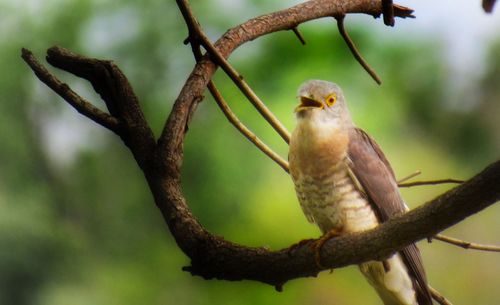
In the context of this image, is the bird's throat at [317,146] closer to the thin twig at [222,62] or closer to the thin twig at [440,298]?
the thin twig at [222,62]

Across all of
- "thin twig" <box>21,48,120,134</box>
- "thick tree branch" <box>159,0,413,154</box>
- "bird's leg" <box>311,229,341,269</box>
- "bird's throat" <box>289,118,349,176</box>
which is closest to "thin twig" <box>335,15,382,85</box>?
"thick tree branch" <box>159,0,413,154</box>

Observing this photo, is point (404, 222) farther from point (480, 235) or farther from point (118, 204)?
point (118, 204)

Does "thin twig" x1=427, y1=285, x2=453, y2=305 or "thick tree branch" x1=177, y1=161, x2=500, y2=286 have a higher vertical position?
"thick tree branch" x1=177, y1=161, x2=500, y2=286

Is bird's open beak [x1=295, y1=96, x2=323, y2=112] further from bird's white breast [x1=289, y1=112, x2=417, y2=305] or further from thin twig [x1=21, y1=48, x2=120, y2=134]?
thin twig [x1=21, y1=48, x2=120, y2=134]

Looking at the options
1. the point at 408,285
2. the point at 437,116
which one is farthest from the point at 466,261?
the point at 408,285

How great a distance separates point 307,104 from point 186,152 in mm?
1140

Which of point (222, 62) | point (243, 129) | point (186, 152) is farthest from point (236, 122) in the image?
point (186, 152)

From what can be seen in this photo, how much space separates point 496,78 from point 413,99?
30 centimetres

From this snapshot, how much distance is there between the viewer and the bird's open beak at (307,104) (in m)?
1.46

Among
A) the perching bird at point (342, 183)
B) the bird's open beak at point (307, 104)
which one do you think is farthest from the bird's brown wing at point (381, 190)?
the bird's open beak at point (307, 104)

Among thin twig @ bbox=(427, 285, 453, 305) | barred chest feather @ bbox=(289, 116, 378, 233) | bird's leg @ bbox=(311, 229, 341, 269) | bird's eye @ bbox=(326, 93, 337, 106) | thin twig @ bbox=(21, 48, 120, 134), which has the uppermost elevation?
thin twig @ bbox=(21, 48, 120, 134)

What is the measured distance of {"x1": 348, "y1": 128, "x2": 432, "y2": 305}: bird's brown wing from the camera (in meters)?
1.48

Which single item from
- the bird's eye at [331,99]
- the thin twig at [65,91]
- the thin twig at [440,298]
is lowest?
the thin twig at [440,298]

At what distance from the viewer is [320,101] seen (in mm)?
1492
